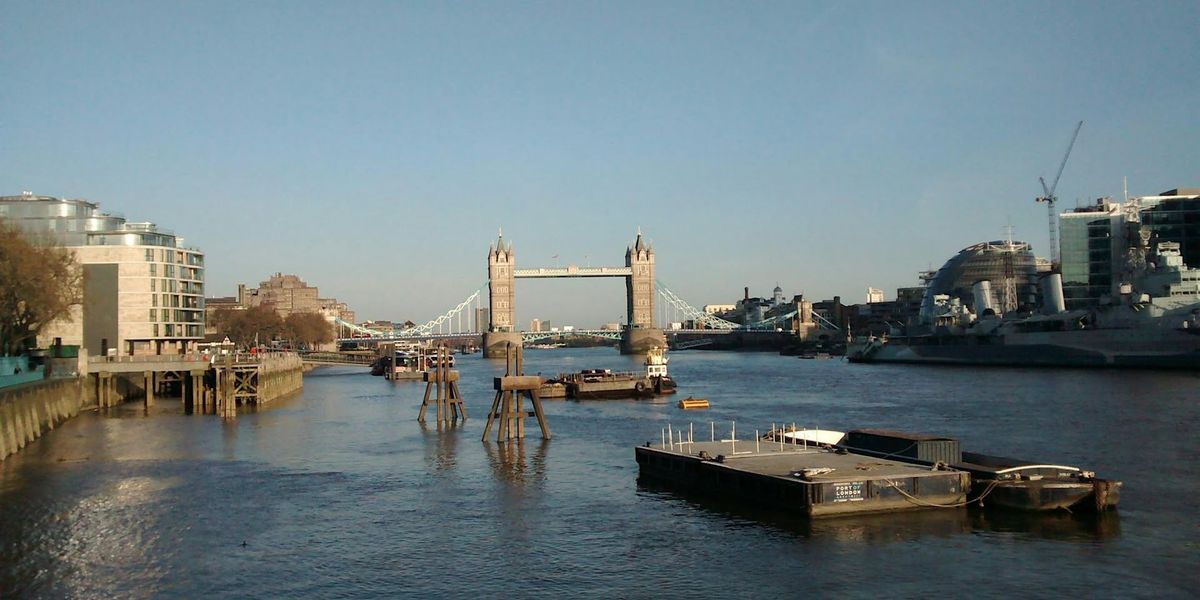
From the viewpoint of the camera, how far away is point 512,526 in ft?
79.5

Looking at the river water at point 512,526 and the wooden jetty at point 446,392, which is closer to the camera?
the river water at point 512,526

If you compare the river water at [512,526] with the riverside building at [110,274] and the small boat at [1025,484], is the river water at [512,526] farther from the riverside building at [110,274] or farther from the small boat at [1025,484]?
the riverside building at [110,274]

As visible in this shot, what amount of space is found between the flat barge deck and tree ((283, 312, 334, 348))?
412 ft

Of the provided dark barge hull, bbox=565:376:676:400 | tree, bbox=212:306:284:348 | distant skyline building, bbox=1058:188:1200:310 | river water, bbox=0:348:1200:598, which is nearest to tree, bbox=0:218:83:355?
river water, bbox=0:348:1200:598

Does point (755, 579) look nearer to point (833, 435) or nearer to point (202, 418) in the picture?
point (833, 435)

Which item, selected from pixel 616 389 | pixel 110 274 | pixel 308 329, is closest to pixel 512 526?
pixel 616 389

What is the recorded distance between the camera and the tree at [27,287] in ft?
159

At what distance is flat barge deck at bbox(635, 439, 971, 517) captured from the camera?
76.0ft

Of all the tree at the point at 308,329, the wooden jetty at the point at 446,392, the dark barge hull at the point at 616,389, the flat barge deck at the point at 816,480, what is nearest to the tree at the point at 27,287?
the wooden jetty at the point at 446,392

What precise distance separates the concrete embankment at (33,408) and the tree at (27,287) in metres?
3.74

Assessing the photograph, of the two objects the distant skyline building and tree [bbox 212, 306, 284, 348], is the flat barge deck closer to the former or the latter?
the distant skyline building

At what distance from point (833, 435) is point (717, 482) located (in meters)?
8.81

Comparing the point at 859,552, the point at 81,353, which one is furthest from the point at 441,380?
the point at 859,552

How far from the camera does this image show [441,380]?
5156 cm
